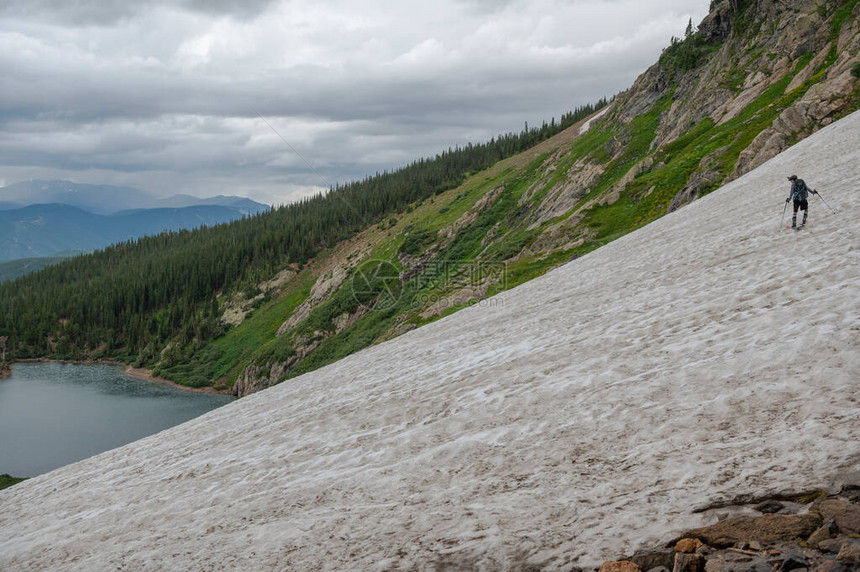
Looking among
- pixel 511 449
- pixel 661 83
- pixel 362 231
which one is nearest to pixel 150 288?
pixel 362 231

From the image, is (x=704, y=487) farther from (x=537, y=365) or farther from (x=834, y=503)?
(x=537, y=365)

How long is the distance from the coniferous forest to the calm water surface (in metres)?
24.2

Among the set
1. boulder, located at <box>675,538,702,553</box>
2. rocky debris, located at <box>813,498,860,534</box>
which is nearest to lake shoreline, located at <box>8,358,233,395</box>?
boulder, located at <box>675,538,702,553</box>

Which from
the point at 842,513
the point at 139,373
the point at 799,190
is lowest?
the point at 139,373

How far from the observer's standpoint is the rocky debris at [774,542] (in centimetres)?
420

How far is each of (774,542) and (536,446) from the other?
149 inches

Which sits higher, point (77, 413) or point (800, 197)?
point (800, 197)

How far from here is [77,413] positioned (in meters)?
86.1

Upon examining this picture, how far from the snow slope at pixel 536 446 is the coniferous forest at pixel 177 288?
13279 cm

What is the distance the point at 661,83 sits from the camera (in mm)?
85438

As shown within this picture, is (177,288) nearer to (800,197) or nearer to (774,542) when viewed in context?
(800,197)

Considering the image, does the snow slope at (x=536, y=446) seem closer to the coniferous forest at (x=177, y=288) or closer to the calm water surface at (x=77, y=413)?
the calm water surface at (x=77, y=413)

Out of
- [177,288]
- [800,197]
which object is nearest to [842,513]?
[800,197]

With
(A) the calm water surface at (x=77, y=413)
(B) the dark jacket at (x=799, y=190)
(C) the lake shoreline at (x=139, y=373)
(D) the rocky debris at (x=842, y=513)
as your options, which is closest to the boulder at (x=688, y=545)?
(D) the rocky debris at (x=842, y=513)
